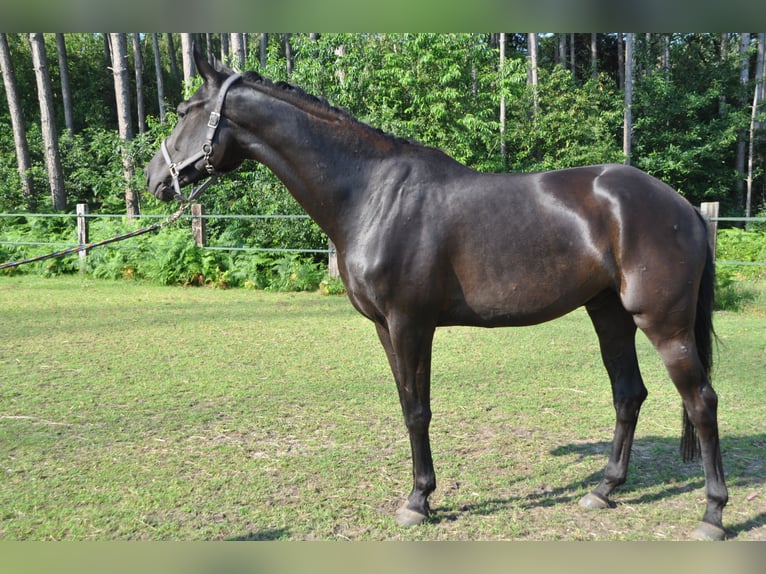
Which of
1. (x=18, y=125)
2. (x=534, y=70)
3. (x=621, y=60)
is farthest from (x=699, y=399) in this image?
(x=621, y=60)

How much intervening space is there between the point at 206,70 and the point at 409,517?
8.22 ft

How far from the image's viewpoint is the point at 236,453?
3.95 meters

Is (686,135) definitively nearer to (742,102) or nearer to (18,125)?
(742,102)

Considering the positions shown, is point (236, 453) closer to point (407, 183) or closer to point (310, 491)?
point (310, 491)

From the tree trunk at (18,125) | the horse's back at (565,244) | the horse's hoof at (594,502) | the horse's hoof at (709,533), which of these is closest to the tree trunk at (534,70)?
the tree trunk at (18,125)

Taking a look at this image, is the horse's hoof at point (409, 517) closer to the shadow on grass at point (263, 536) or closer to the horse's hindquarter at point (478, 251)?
the shadow on grass at point (263, 536)

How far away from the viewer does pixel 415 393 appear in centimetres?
306

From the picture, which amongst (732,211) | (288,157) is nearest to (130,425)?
(288,157)

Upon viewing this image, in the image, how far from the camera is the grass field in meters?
3.05

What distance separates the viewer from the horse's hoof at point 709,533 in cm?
285

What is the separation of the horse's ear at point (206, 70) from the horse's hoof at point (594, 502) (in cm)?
299

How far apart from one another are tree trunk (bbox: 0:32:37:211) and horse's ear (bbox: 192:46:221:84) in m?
17.3

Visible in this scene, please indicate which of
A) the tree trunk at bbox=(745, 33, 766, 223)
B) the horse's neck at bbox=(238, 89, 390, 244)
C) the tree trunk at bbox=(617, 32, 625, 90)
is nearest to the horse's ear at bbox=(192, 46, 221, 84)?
the horse's neck at bbox=(238, 89, 390, 244)
